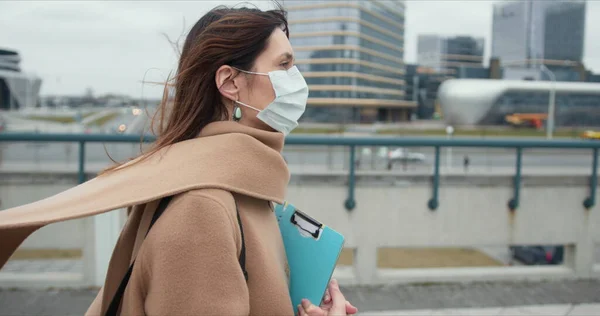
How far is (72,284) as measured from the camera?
4914 mm

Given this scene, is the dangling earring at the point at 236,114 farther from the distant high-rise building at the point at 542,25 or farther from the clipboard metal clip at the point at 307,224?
the distant high-rise building at the point at 542,25

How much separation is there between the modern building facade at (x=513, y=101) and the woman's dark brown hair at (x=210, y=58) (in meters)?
16.9

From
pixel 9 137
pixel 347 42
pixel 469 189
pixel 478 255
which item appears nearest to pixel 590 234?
pixel 469 189

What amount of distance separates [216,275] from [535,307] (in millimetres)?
4315

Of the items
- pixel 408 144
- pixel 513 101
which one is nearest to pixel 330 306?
pixel 408 144

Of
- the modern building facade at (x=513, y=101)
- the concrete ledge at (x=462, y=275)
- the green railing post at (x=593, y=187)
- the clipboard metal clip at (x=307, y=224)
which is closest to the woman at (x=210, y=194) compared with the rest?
the clipboard metal clip at (x=307, y=224)

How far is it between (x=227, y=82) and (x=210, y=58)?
0.28ft

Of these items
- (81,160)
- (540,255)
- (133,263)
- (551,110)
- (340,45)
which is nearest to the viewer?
(133,263)

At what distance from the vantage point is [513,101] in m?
43.0

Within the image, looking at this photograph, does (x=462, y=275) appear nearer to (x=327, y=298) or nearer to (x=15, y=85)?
(x=327, y=298)

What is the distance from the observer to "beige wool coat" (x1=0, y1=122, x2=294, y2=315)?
111cm

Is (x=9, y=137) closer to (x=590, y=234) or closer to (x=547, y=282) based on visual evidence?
(x=547, y=282)

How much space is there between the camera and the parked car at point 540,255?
31.3 feet

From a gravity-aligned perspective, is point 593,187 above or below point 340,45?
below
